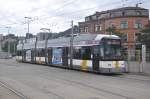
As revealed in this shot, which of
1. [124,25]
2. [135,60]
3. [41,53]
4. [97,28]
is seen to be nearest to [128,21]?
[124,25]

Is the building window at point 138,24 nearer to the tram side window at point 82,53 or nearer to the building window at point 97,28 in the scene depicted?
the building window at point 97,28

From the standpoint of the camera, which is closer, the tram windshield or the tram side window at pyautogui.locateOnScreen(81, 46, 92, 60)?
the tram windshield

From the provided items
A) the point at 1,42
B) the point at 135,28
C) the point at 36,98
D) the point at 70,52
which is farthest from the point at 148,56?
the point at 1,42

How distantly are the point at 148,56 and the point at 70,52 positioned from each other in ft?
28.0

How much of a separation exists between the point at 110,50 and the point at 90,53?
2288 millimetres

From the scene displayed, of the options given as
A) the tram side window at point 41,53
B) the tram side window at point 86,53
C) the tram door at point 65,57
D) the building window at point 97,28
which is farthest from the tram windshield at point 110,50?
the building window at point 97,28

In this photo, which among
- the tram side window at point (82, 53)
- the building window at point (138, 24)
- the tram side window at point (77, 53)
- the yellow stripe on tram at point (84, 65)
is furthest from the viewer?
the building window at point (138, 24)

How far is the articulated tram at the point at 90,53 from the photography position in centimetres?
2786

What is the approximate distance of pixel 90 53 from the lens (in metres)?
29.9

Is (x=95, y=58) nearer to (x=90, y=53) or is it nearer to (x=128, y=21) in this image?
(x=90, y=53)

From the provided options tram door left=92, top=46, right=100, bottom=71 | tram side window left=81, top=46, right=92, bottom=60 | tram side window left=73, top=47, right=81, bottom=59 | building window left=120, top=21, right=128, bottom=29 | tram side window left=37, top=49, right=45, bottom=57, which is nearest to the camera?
tram door left=92, top=46, right=100, bottom=71

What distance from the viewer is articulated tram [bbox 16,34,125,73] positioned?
27.9 meters

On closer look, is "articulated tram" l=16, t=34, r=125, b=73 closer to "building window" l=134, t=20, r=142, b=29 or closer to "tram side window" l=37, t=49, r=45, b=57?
"tram side window" l=37, t=49, r=45, b=57

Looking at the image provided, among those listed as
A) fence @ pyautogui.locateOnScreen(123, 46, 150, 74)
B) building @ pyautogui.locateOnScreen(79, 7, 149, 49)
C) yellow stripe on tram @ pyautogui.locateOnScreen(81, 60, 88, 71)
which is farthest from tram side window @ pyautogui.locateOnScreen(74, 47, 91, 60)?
building @ pyautogui.locateOnScreen(79, 7, 149, 49)
